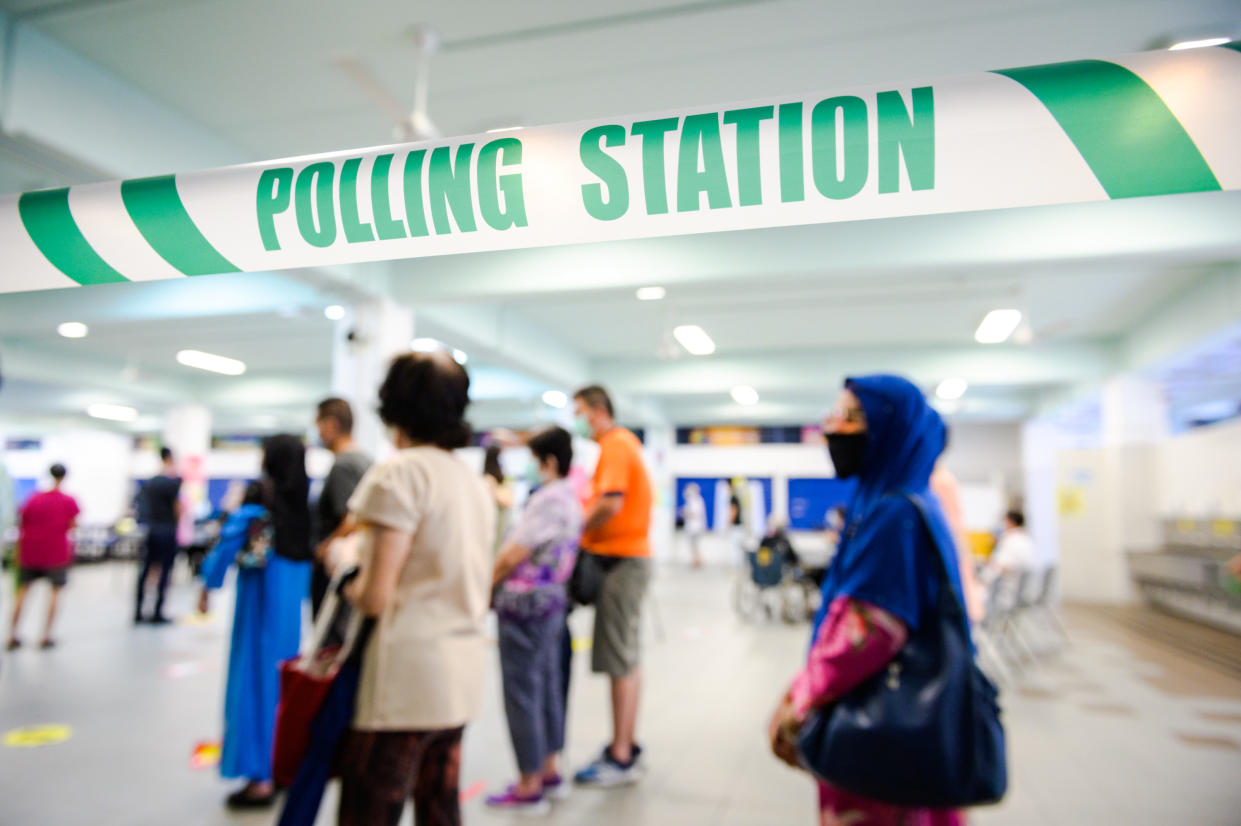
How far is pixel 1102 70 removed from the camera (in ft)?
3.60

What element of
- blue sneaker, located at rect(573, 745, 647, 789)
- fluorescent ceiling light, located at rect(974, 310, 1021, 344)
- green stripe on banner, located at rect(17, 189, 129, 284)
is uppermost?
fluorescent ceiling light, located at rect(974, 310, 1021, 344)

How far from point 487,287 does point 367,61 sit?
231cm

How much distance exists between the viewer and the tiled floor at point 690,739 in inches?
98.0

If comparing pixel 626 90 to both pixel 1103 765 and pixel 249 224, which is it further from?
pixel 1103 765

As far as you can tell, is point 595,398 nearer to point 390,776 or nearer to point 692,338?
point 390,776

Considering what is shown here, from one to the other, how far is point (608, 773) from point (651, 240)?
151 inches

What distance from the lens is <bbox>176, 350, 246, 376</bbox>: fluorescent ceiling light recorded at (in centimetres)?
957

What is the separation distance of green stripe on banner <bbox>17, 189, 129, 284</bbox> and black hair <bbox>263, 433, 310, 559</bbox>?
109 centimetres

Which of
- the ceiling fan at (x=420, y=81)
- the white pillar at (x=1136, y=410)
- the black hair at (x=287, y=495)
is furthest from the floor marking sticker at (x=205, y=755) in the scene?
the white pillar at (x=1136, y=410)

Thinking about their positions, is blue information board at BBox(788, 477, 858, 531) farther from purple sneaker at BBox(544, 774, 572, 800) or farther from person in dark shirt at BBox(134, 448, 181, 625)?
purple sneaker at BBox(544, 774, 572, 800)

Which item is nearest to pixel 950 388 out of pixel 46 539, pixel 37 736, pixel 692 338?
pixel 692 338

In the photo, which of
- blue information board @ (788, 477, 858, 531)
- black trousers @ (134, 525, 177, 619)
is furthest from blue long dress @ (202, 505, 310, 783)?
blue information board @ (788, 477, 858, 531)

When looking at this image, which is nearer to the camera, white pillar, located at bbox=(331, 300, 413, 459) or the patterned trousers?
the patterned trousers

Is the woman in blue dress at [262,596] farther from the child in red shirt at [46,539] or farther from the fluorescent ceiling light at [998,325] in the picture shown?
the fluorescent ceiling light at [998,325]
